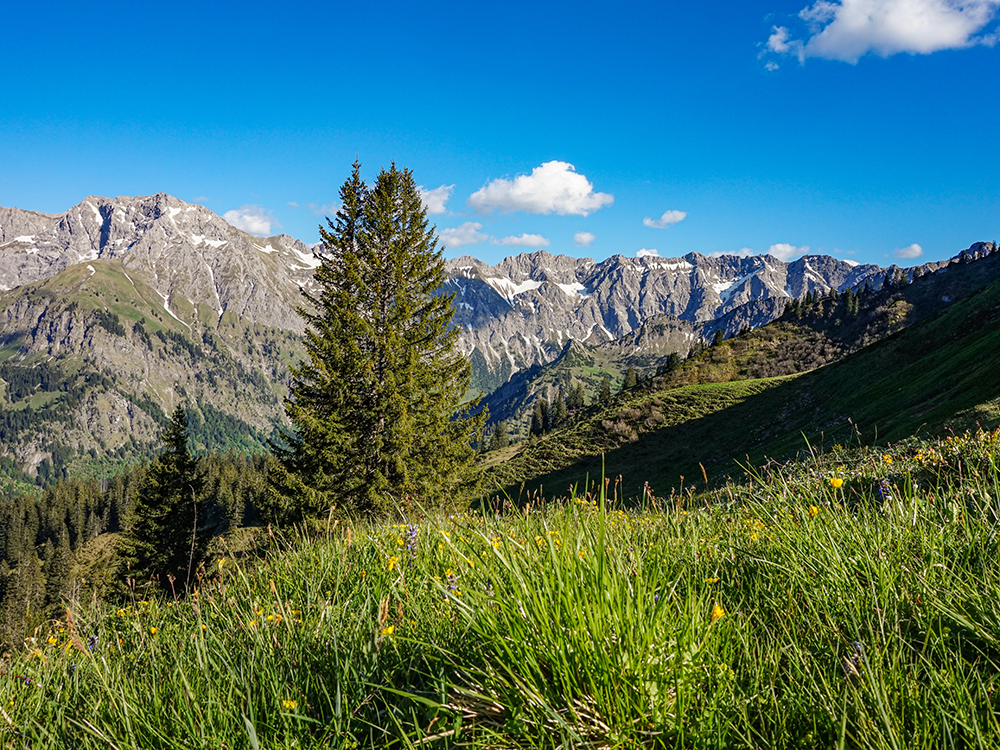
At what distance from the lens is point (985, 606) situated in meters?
1.98

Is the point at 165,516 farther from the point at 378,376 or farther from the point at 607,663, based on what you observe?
the point at 607,663

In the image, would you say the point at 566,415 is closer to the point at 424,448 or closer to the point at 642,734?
the point at 424,448

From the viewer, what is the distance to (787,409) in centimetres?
5634

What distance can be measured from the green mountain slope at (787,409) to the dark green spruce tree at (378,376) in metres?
4.05

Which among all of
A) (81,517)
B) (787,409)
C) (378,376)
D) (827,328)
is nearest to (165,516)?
(378,376)

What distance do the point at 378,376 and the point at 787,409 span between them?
49.9 metres

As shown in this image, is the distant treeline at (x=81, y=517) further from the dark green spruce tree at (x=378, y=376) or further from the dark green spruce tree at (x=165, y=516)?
the dark green spruce tree at (x=378, y=376)

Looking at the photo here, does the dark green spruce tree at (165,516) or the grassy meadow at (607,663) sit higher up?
the grassy meadow at (607,663)

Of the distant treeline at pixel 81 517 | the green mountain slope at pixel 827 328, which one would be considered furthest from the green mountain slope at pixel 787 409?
the distant treeline at pixel 81 517

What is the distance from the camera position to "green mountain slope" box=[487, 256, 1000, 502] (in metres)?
29.6

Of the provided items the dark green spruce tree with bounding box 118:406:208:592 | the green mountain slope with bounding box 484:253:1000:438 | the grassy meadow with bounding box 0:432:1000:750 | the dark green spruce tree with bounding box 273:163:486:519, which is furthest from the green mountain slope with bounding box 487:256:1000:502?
the dark green spruce tree with bounding box 118:406:208:592

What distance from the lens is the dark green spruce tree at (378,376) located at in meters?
22.5

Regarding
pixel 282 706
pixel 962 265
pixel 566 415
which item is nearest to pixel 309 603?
pixel 282 706

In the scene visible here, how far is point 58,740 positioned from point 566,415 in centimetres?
Answer: 14527
